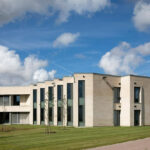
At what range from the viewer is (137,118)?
4253cm

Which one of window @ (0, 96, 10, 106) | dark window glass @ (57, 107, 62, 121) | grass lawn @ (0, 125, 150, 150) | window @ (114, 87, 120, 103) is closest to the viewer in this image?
grass lawn @ (0, 125, 150, 150)

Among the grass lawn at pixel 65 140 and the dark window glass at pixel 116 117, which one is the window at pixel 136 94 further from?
the grass lawn at pixel 65 140

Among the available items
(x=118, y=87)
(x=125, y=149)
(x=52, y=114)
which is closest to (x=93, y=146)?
(x=125, y=149)

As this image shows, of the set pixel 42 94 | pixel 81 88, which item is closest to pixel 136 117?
pixel 81 88

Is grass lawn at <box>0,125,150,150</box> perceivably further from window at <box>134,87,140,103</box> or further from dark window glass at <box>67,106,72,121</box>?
dark window glass at <box>67,106,72,121</box>

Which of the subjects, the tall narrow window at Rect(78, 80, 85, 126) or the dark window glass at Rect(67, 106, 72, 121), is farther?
the dark window glass at Rect(67, 106, 72, 121)

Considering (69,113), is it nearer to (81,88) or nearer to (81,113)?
(81,113)

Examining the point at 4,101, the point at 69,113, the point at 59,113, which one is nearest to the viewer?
the point at 69,113

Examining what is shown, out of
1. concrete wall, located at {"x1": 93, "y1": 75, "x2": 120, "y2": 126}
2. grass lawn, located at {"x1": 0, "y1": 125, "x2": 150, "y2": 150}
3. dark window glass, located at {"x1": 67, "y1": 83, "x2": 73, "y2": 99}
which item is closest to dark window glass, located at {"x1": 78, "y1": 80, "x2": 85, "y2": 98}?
concrete wall, located at {"x1": 93, "y1": 75, "x2": 120, "y2": 126}

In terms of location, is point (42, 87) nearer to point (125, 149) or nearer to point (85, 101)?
point (85, 101)

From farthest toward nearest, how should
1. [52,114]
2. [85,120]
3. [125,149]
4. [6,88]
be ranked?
[6,88] → [52,114] → [85,120] → [125,149]

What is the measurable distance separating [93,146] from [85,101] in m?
22.4

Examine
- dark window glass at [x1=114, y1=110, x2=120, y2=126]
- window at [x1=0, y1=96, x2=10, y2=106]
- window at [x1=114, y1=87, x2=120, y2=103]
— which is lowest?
dark window glass at [x1=114, y1=110, x2=120, y2=126]

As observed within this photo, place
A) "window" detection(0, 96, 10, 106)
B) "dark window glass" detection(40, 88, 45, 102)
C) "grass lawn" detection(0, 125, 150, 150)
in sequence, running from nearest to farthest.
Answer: "grass lawn" detection(0, 125, 150, 150) < "dark window glass" detection(40, 88, 45, 102) < "window" detection(0, 96, 10, 106)
